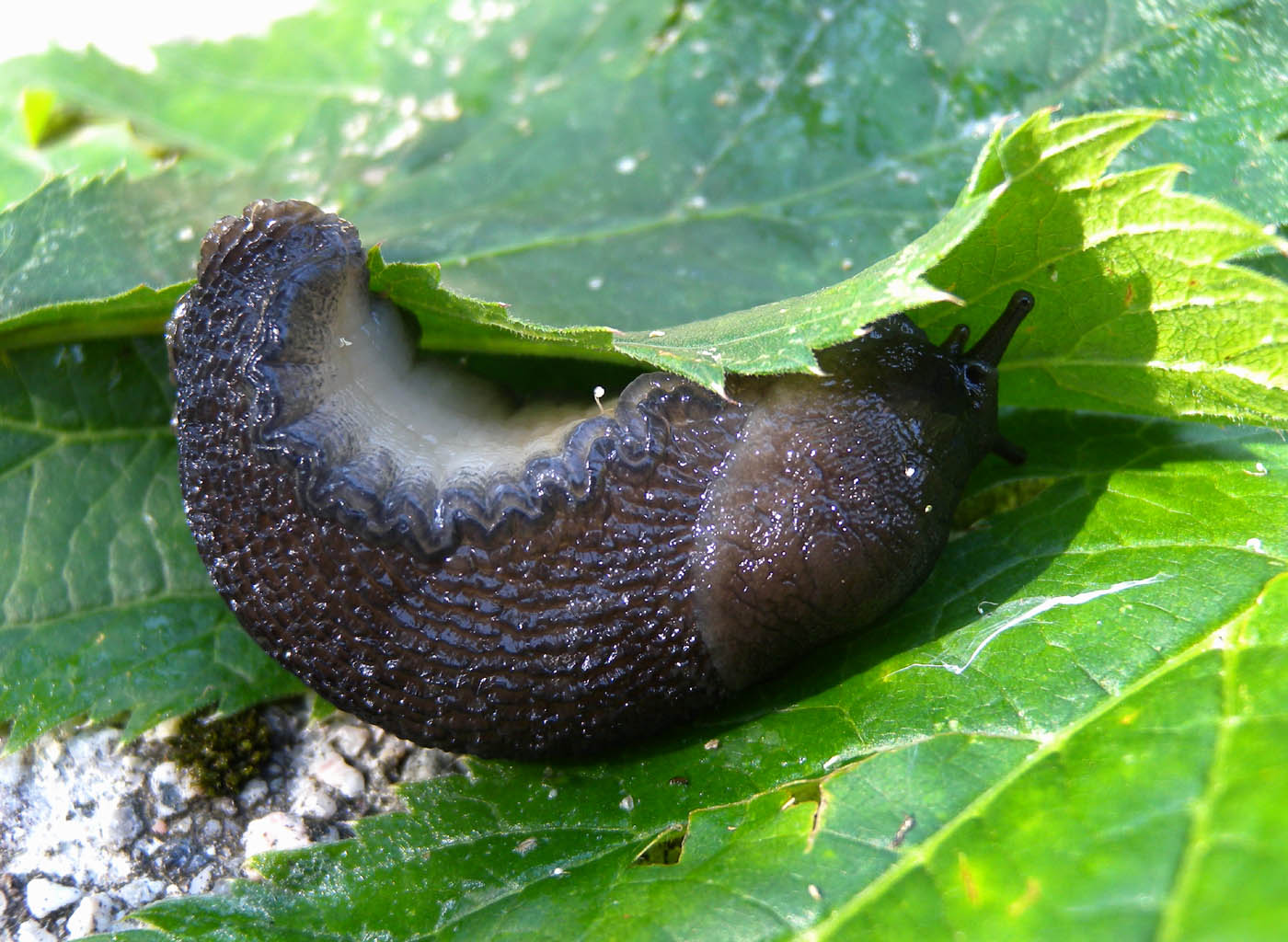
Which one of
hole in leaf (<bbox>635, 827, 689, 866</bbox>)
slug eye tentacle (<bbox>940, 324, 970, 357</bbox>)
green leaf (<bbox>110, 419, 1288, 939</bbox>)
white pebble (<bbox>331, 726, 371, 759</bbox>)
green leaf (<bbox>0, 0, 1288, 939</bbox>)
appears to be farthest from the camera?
white pebble (<bbox>331, 726, 371, 759</bbox>)

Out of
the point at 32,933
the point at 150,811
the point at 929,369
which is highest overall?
the point at 929,369

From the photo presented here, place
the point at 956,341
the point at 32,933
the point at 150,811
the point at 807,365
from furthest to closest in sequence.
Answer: the point at 150,811 → the point at 956,341 → the point at 32,933 → the point at 807,365

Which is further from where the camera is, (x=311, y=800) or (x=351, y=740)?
(x=351, y=740)

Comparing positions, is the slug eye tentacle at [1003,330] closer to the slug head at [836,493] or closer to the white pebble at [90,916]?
the slug head at [836,493]

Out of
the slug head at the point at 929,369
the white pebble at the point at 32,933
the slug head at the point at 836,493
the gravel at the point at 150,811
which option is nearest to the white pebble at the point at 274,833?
the gravel at the point at 150,811

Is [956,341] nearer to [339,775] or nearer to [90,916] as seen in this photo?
[339,775]

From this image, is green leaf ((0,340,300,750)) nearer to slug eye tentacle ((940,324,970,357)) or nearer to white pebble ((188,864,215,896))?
white pebble ((188,864,215,896))

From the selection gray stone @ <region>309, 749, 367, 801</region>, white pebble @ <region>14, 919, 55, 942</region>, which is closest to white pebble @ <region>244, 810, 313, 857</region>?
gray stone @ <region>309, 749, 367, 801</region>

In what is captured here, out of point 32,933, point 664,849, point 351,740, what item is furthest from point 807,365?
point 32,933

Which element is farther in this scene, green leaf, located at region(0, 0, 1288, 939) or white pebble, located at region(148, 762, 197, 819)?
white pebble, located at region(148, 762, 197, 819)
